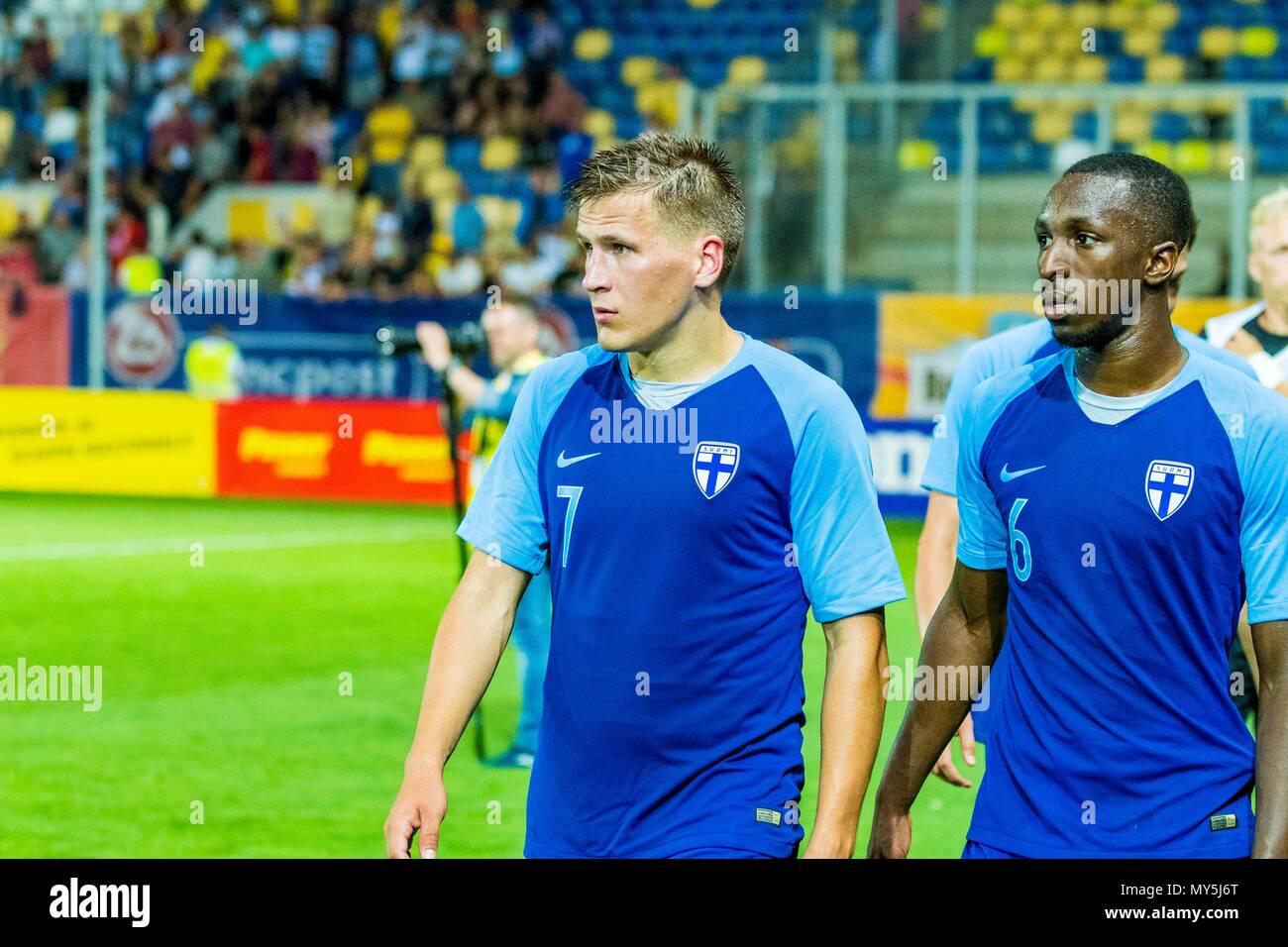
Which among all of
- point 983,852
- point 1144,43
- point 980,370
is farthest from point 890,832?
point 1144,43

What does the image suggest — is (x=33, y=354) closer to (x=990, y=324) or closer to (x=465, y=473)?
(x=465, y=473)

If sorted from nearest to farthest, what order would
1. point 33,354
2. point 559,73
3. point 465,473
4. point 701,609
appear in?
point 701,609 < point 465,473 < point 33,354 < point 559,73

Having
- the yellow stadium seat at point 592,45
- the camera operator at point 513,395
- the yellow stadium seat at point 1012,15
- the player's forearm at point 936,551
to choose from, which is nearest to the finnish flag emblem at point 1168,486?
the player's forearm at point 936,551

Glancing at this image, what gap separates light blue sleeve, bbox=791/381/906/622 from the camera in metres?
3.90

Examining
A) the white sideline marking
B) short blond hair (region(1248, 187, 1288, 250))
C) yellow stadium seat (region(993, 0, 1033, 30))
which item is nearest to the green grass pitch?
the white sideline marking

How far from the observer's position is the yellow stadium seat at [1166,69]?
2433cm

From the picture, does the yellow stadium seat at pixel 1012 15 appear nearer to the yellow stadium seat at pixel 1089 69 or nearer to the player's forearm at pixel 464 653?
the yellow stadium seat at pixel 1089 69

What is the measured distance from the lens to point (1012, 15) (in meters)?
23.6

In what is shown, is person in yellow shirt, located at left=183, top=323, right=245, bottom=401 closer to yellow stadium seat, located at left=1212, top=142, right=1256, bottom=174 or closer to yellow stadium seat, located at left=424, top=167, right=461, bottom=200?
yellow stadium seat, located at left=424, top=167, right=461, bottom=200

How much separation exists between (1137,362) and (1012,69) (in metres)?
21.1

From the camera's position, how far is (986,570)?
418cm

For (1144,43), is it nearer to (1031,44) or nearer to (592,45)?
(1031,44)

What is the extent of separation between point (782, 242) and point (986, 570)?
611 inches
